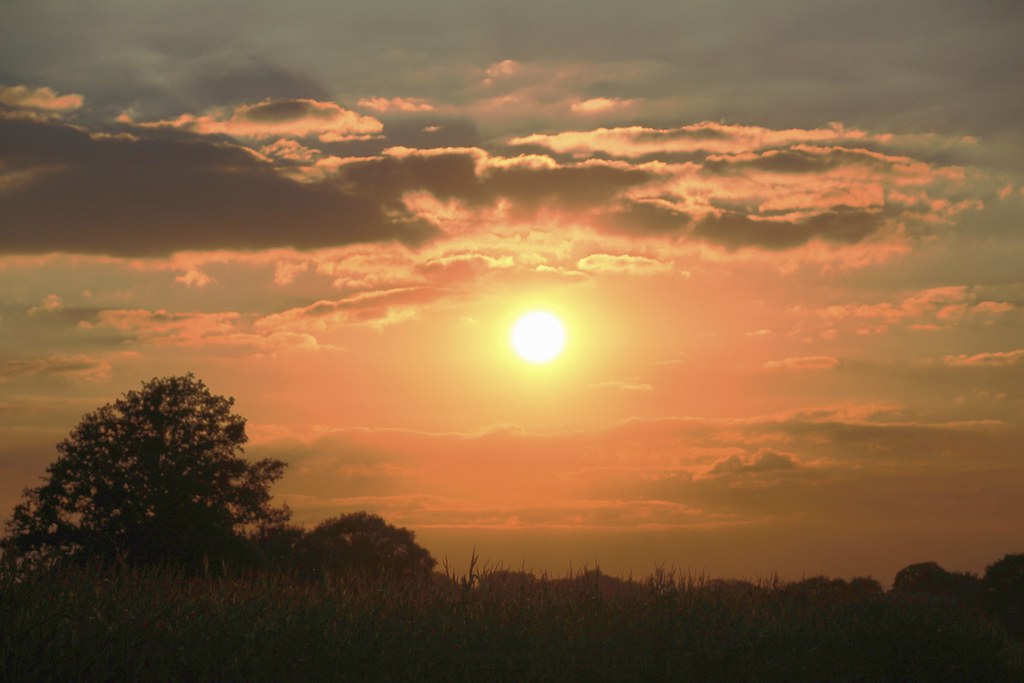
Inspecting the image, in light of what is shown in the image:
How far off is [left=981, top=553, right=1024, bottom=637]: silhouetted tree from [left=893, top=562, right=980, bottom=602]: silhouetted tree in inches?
24.0

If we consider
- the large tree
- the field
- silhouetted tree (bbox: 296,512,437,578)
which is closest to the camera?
the field

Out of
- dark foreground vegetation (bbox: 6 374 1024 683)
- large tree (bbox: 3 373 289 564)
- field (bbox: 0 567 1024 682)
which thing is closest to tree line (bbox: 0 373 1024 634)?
large tree (bbox: 3 373 289 564)

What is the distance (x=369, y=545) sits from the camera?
56688 millimetres

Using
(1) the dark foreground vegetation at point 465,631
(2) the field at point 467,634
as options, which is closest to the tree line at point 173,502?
(1) the dark foreground vegetation at point 465,631

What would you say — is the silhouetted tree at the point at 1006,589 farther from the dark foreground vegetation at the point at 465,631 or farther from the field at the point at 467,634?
the field at the point at 467,634

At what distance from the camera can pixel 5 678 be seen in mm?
14578

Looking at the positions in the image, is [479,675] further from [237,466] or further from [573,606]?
[237,466]

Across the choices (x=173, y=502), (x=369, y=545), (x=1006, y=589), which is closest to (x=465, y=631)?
(x=173, y=502)

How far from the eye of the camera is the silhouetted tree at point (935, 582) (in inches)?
1758

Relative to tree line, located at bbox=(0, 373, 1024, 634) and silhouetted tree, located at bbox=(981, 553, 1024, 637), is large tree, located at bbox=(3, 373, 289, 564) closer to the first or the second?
tree line, located at bbox=(0, 373, 1024, 634)

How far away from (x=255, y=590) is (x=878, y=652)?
13.8m

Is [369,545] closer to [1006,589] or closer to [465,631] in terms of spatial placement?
[1006,589]

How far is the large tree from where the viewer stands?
41.4m

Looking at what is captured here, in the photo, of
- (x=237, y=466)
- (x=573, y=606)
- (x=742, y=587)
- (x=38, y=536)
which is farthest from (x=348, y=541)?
(x=573, y=606)
